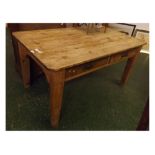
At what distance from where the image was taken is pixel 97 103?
70.5 inches

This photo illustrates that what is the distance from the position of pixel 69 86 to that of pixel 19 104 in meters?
0.59

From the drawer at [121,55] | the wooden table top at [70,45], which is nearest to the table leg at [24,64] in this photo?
the wooden table top at [70,45]

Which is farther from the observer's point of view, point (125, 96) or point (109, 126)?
point (125, 96)

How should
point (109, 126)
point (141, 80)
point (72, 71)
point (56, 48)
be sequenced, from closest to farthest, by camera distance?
point (72, 71)
point (56, 48)
point (109, 126)
point (141, 80)

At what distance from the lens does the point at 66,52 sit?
1.31 meters

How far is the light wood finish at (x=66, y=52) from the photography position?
3.88 feet

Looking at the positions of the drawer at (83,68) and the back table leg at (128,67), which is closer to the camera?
the drawer at (83,68)

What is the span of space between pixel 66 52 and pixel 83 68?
179 mm

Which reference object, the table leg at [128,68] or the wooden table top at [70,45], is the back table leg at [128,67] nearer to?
the table leg at [128,68]

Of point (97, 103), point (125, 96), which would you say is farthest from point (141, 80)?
point (97, 103)

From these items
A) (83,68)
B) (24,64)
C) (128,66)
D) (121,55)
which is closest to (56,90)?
(83,68)

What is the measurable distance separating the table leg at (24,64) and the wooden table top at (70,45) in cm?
11

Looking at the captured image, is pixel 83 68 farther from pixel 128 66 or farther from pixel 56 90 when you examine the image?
pixel 128 66

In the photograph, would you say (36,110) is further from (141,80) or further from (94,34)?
(141,80)
